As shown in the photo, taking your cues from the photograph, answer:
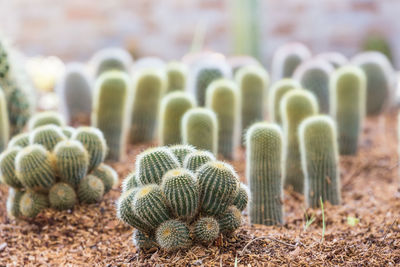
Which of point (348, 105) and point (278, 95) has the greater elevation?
point (278, 95)

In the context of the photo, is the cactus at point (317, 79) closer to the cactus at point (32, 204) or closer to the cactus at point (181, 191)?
the cactus at point (32, 204)

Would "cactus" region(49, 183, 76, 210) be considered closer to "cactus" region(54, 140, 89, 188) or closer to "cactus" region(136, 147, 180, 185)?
"cactus" region(54, 140, 89, 188)

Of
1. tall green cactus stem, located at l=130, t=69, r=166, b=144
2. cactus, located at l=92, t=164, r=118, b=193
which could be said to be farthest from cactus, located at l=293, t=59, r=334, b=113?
cactus, located at l=92, t=164, r=118, b=193


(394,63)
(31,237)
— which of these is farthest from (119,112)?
(394,63)

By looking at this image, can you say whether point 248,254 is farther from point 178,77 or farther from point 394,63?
point 394,63

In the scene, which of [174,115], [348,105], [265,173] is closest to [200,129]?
[174,115]

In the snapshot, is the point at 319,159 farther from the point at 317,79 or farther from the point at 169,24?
the point at 169,24
